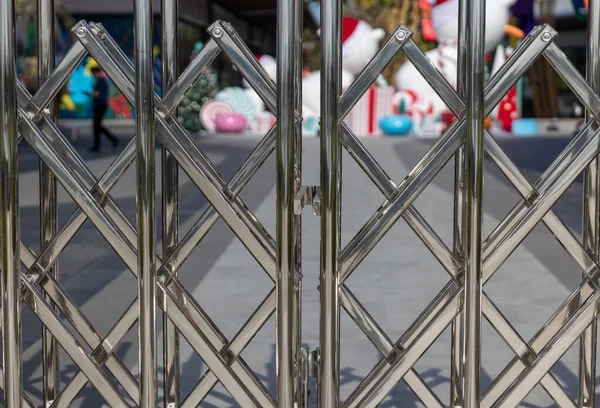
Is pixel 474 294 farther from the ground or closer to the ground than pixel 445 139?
closer to the ground

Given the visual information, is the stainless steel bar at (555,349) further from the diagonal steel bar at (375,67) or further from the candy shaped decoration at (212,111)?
the candy shaped decoration at (212,111)

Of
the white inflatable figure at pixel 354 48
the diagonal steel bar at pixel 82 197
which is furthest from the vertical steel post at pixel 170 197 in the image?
the white inflatable figure at pixel 354 48

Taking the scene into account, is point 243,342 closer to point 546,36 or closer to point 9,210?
point 9,210

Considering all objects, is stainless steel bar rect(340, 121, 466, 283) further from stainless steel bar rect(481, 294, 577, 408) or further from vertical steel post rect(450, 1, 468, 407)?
stainless steel bar rect(481, 294, 577, 408)

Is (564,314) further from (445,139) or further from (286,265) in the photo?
(286,265)

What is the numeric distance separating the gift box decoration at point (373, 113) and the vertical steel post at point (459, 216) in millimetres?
18820

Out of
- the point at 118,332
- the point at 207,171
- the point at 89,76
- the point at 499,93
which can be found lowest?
the point at 89,76

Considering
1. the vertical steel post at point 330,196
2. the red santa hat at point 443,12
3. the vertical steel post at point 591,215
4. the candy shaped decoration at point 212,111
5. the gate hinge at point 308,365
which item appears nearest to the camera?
the vertical steel post at point 330,196

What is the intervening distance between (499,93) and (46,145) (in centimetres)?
102

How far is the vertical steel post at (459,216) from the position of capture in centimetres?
202

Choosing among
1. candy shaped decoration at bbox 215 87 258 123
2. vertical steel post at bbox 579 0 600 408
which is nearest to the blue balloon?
candy shaped decoration at bbox 215 87 258 123

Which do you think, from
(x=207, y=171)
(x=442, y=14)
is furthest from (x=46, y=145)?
(x=442, y=14)

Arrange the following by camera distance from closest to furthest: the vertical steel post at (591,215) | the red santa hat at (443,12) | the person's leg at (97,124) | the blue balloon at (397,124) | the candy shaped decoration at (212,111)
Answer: the vertical steel post at (591,215)
the person's leg at (97,124)
the red santa hat at (443,12)
the blue balloon at (397,124)
the candy shaped decoration at (212,111)

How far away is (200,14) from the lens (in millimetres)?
31391
